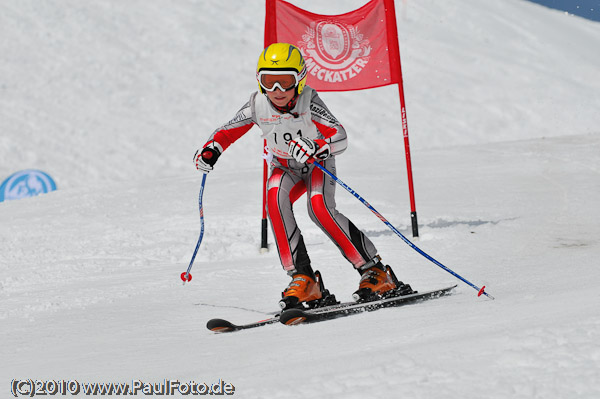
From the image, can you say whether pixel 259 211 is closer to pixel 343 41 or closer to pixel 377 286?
pixel 343 41

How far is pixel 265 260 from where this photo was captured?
6.46m

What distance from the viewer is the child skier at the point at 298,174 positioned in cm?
424

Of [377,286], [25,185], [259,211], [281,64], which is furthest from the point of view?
[25,185]

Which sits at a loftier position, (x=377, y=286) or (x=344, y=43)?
(x=344, y=43)

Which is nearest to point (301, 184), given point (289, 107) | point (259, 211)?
point (289, 107)

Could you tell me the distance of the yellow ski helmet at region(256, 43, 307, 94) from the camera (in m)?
4.19

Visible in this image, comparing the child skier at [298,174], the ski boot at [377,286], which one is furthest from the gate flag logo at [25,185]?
the ski boot at [377,286]

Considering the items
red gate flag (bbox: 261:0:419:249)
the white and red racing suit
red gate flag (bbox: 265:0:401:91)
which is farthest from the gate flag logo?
the white and red racing suit

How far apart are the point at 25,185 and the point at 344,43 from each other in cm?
988

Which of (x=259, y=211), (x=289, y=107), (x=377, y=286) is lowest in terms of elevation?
(x=377, y=286)

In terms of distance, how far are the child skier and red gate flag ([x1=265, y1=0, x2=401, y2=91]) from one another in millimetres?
2772

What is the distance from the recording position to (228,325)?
12.4 ft

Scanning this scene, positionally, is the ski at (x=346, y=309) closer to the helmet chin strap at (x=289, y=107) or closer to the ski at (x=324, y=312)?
the ski at (x=324, y=312)

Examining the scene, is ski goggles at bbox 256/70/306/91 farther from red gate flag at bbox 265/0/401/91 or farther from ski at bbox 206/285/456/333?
red gate flag at bbox 265/0/401/91
